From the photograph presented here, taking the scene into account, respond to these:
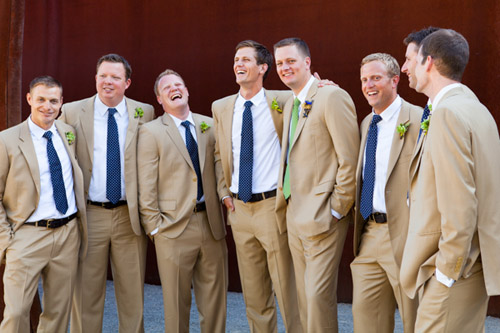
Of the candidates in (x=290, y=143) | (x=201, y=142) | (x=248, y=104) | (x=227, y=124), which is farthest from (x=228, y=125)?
(x=290, y=143)

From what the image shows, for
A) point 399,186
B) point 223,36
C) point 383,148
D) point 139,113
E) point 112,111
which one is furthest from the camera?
point 223,36

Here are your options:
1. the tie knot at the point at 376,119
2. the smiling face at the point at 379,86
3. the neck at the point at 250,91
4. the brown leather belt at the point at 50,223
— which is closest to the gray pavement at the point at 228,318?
the brown leather belt at the point at 50,223

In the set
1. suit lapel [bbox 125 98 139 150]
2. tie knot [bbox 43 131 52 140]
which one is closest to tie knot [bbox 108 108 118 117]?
suit lapel [bbox 125 98 139 150]

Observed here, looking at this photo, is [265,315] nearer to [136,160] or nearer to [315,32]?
[136,160]

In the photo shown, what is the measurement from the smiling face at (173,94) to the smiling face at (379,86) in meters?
A: 1.41

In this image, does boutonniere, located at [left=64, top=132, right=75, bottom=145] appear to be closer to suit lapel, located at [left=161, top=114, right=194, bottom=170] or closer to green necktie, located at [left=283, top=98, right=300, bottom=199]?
suit lapel, located at [left=161, top=114, right=194, bottom=170]

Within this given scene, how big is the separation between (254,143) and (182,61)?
250cm

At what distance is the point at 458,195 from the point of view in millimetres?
2518

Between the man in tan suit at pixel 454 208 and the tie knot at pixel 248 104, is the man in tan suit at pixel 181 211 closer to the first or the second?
the tie knot at pixel 248 104

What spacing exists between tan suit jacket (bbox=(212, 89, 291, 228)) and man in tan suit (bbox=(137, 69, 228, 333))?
0.17 meters

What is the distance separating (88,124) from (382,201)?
217 cm

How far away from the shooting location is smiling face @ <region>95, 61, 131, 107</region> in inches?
178

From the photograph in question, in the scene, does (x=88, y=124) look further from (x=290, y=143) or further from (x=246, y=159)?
(x=290, y=143)

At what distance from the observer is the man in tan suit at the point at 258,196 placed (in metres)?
4.19
